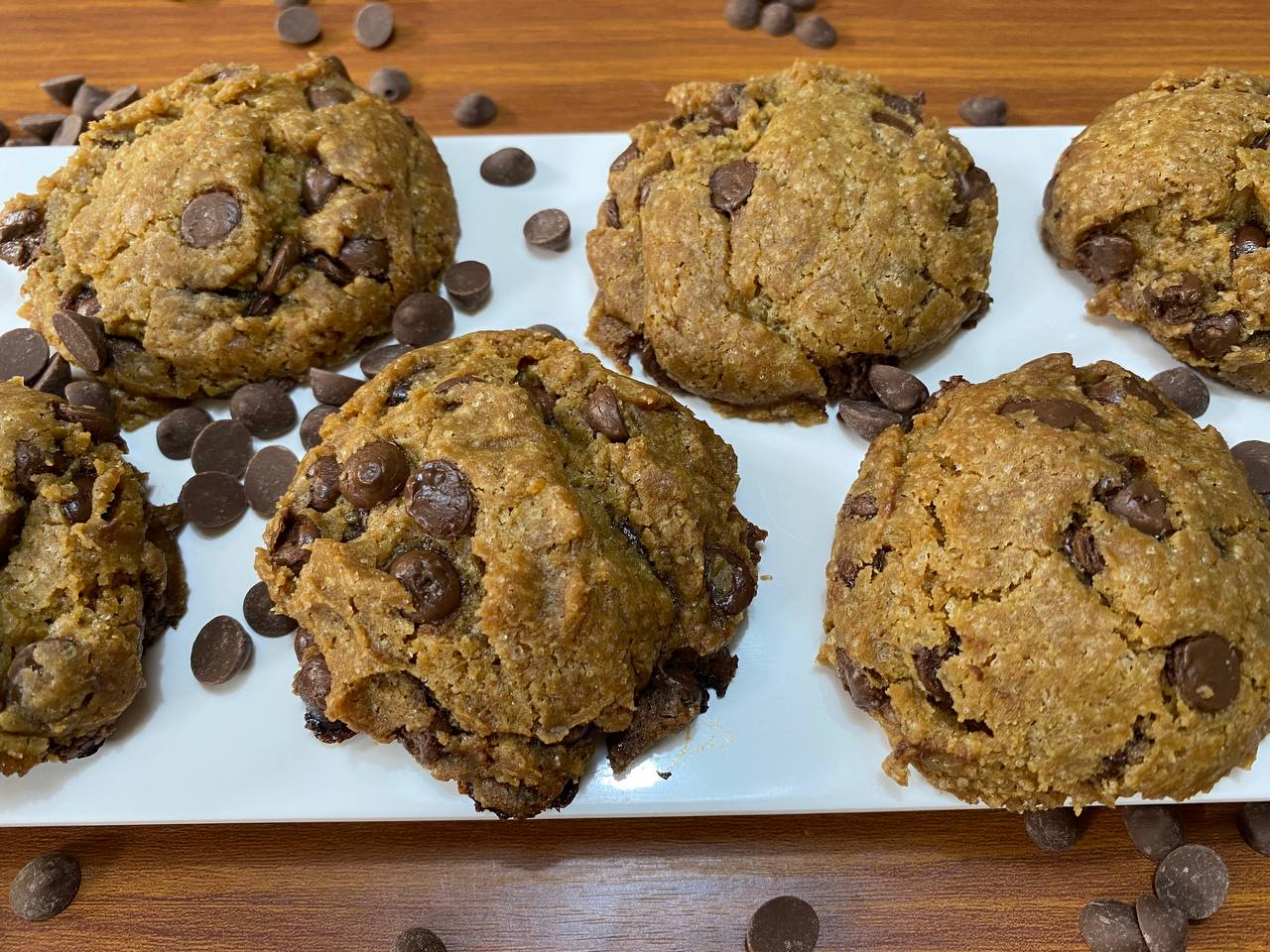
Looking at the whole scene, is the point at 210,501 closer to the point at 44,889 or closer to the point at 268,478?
the point at 268,478

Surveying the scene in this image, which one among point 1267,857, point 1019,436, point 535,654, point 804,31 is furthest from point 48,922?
point 804,31

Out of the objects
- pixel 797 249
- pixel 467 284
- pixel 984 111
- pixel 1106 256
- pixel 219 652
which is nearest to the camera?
pixel 219 652

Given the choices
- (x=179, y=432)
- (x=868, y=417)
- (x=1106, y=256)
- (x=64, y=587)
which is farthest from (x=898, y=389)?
(x=64, y=587)

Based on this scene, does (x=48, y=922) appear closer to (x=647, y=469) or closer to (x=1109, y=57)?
(x=647, y=469)

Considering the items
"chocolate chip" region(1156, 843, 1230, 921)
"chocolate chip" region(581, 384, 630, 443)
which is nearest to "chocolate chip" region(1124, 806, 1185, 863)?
"chocolate chip" region(1156, 843, 1230, 921)

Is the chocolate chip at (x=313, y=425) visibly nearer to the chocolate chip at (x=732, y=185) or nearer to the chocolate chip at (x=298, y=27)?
the chocolate chip at (x=732, y=185)

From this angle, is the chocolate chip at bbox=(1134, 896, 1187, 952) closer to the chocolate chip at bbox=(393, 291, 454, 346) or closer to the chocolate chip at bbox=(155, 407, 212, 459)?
the chocolate chip at bbox=(393, 291, 454, 346)
